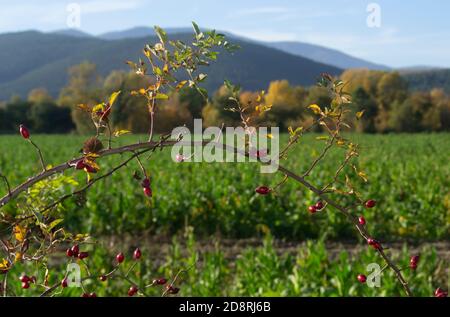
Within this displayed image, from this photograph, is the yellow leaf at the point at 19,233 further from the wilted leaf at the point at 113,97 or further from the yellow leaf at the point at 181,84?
the yellow leaf at the point at 181,84

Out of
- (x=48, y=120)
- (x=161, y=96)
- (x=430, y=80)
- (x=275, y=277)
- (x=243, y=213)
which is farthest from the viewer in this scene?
(x=430, y=80)

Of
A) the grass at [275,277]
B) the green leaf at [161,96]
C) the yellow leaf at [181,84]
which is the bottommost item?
the grass at [275,277]

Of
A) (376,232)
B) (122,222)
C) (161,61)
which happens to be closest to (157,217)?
(122,222)

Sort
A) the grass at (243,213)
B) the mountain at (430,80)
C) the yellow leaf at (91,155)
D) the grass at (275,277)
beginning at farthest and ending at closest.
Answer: the mountain at (430,80) → the grass at (243,213) → the grass at (275,277) → the yellow leaf at (91,155)

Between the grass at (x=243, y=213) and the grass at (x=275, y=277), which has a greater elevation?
the grass at (x=275, y=277)

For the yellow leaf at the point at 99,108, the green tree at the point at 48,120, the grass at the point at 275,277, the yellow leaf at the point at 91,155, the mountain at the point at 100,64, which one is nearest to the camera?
the yellow leaf at the point at 91,155

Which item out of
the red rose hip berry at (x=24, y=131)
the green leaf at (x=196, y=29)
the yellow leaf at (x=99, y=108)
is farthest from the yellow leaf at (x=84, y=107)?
the green leaf at (x=196, y=29)

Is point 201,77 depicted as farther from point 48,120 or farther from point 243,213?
point 48,120

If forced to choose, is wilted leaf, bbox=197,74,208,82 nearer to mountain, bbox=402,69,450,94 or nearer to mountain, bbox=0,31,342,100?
mountain, bbox=402,69,450,94

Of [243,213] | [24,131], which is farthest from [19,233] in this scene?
[243,213]

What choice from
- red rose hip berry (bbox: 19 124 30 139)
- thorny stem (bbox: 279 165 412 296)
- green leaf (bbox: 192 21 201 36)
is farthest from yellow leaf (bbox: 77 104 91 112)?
thorny stem (bbox: 279 165 412 296)

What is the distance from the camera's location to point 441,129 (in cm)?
5425

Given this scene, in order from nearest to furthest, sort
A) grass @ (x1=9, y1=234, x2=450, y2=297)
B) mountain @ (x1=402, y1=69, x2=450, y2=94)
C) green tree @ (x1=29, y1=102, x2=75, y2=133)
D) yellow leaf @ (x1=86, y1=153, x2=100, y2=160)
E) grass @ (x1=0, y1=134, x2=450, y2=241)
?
1. yellow leaf @ (x1=86, y1=153, x2=100, y2=160)
2. grass @ (x1=9, y1=234, x2=450, y2=297)
3. grass @ (x1=0, y1=134, x2=450, y2=241)
4. green tree @ (x1=29, y1=102, x2=75, y2=133)
5. mountain @ (x1=402, y1=69, x2=450, y2=94)
